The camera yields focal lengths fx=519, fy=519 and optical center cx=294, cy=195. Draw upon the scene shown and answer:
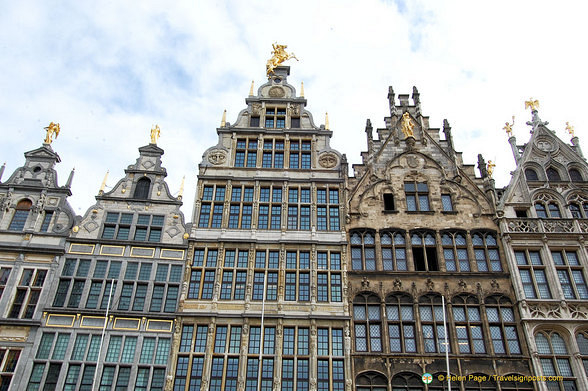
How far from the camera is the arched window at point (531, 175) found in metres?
30.1

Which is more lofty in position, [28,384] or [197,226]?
[197,226]

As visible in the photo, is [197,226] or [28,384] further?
[197,226]

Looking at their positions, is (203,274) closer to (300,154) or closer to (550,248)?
(300,154)

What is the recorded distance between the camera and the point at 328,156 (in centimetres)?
3031

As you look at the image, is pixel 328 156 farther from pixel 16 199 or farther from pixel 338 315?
pixel 16 199

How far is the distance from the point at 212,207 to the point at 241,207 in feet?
5.19

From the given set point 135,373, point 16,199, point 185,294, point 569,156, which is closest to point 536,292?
point 569,156

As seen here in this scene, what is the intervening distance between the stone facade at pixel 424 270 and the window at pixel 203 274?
6.96m

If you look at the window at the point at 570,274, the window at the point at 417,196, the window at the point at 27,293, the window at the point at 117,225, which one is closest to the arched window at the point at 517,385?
the window at the point at 570,274

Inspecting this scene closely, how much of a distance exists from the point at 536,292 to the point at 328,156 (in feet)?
42.9

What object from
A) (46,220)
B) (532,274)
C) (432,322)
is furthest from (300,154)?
(46,220)

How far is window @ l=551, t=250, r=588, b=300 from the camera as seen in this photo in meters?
25.7

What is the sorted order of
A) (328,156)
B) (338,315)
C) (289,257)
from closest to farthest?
(338,315) → (289,257) → (328,156)

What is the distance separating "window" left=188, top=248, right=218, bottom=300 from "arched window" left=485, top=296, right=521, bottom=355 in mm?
13644
